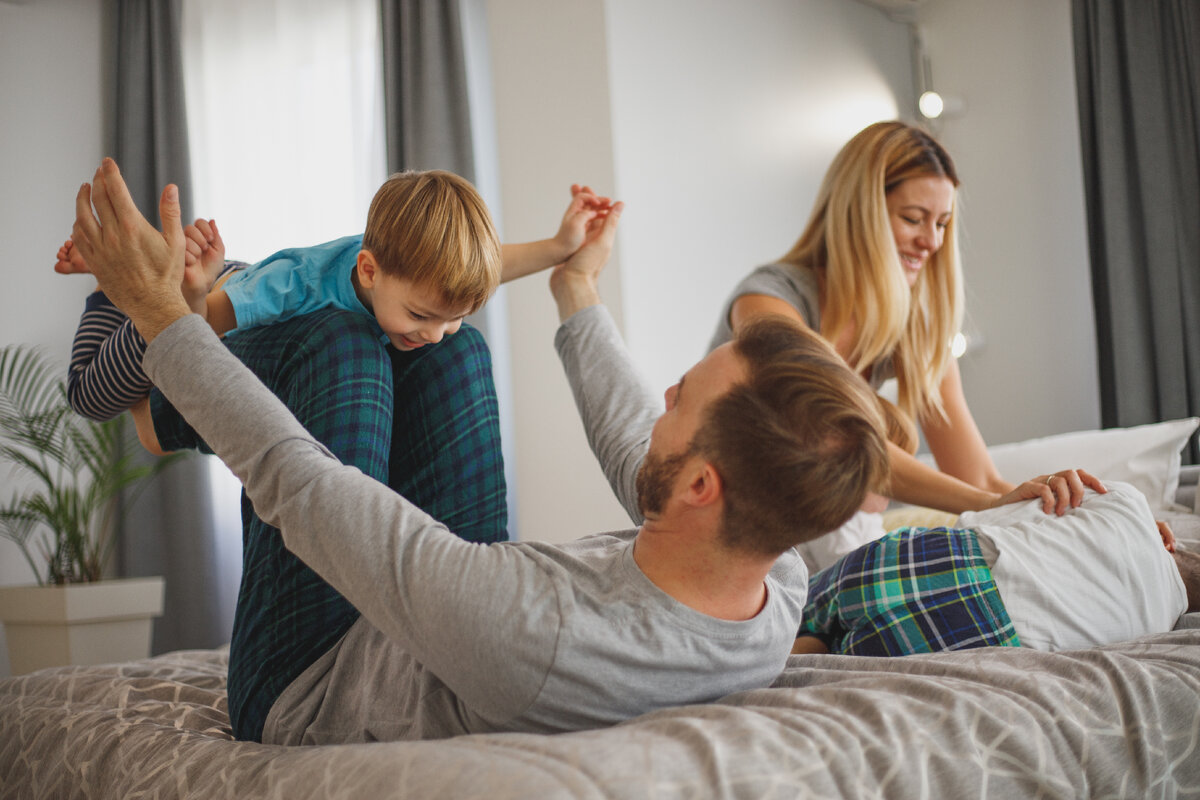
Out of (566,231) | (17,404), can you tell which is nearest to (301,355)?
(566,231)

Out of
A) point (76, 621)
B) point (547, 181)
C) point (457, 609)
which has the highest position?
point (547, 181)

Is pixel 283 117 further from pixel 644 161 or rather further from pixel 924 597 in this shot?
pixel 924 597

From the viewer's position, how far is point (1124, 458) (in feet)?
7.84

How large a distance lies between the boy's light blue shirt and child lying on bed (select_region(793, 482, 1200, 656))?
0.76m

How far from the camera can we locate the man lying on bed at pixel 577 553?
83 centimetres

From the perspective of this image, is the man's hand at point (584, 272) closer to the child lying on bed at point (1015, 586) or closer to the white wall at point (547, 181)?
the child lying on bed at point (1015, 586)

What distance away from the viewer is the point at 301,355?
47.2 inches

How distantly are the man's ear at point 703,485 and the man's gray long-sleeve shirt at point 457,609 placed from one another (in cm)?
9

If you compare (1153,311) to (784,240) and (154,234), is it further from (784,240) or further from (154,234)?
(154,234)

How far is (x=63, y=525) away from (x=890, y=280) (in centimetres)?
270

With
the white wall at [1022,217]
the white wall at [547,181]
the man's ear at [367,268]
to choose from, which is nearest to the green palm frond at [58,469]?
the white wall at [547,181]

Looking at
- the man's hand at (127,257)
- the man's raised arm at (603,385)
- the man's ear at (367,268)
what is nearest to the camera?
the man's hand at (127,257)

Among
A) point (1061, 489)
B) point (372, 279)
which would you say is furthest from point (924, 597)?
point (372, 279)

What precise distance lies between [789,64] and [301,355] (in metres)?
3.16
